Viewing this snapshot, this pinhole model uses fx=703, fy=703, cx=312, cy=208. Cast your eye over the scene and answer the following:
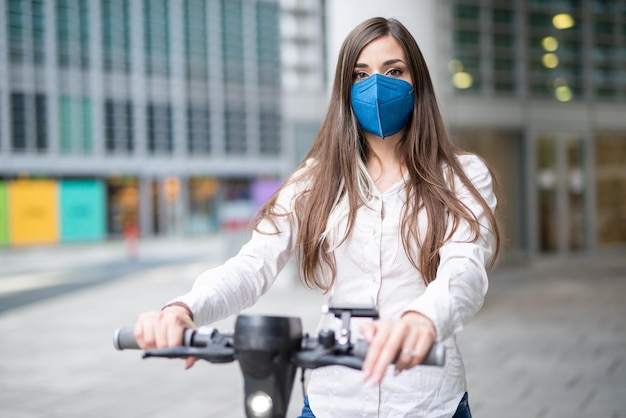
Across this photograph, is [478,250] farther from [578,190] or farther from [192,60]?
[192,60]

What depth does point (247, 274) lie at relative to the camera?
1895mm

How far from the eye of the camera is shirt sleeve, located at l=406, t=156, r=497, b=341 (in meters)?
1.45

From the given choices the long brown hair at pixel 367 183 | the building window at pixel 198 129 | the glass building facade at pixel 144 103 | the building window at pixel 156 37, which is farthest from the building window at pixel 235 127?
the long brown hair at pixel 367 183

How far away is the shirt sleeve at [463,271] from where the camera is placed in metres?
1.45

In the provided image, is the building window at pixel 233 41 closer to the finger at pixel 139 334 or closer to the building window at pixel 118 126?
the building window at pixel 118 126

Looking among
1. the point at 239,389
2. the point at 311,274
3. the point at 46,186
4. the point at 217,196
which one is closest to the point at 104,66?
the point at 46,186

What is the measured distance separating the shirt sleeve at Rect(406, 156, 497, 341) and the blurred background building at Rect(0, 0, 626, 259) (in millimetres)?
7833

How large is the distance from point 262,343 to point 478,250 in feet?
2.36

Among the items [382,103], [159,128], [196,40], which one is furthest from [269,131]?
[382,103]

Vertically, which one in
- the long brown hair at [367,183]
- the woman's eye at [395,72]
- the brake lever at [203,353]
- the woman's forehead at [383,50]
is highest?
the woman's forehead at [383,50]

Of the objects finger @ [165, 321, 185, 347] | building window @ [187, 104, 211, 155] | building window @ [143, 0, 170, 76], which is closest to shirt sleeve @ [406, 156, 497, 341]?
finger @ [165, 321, 185, 347]

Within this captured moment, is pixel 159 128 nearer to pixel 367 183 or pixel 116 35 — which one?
pixel 116 35

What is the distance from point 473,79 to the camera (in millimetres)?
14734

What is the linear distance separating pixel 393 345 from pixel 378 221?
727 mm
